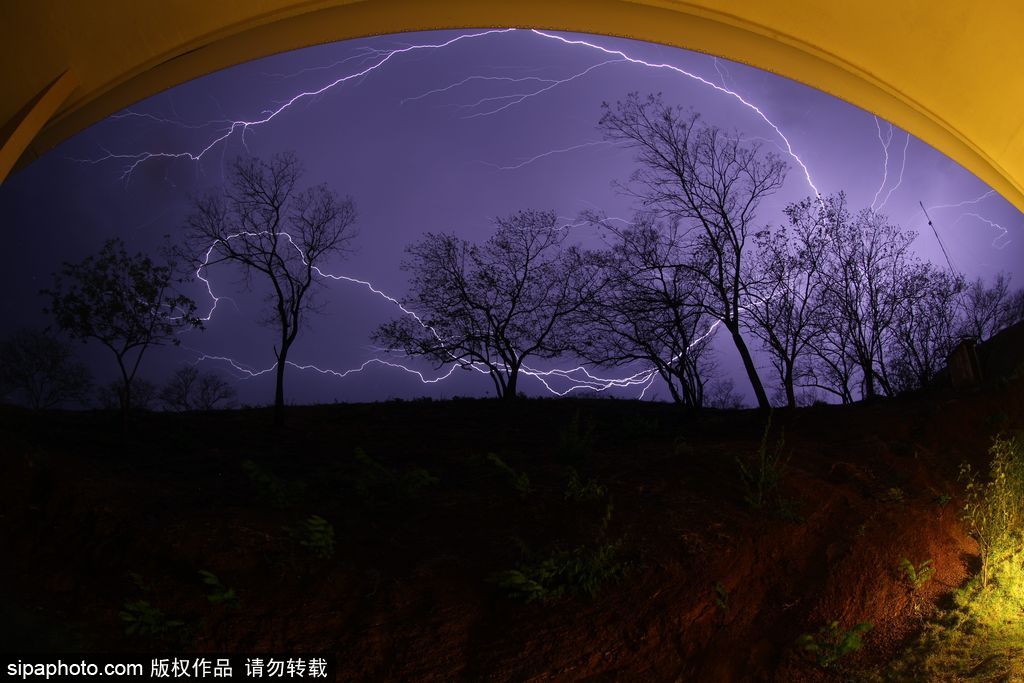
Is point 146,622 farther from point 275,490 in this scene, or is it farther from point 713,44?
point 713,44

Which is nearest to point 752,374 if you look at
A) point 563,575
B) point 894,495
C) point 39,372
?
point 894,495

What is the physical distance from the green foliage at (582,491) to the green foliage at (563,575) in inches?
34.4

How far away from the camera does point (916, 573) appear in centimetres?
586

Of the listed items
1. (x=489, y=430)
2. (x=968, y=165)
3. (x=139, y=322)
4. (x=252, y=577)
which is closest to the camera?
(x=252, y=577)

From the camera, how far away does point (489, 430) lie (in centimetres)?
1189

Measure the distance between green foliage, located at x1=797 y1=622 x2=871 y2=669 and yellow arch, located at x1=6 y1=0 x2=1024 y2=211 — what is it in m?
4.55

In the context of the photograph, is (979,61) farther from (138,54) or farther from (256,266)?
(256,266)

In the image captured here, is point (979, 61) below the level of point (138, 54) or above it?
below

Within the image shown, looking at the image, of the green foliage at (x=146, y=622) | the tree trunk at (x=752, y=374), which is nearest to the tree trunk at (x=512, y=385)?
the tree trunk at (x=752, y=374)

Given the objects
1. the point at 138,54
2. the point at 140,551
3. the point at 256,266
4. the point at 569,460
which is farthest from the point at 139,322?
the point at 569,460

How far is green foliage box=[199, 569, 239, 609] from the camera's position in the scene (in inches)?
189

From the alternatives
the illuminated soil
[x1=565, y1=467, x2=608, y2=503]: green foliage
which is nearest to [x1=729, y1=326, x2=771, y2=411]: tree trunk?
the illuminated soil

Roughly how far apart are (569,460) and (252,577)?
3.79 m

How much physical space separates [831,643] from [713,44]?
6497 mm
